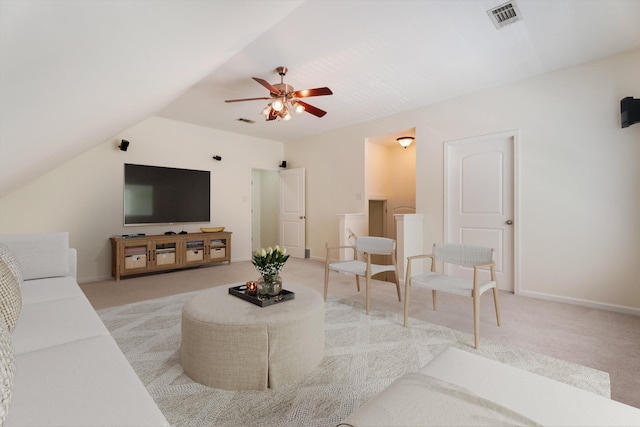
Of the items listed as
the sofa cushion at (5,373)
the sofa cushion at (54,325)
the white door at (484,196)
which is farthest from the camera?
the white door at (484,196)

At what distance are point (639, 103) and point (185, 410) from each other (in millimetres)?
4394

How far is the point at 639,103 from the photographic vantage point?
109 inches

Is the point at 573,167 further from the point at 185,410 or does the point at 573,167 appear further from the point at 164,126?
the point at 164,126

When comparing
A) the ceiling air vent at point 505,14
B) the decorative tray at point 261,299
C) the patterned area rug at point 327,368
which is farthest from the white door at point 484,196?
the decorative tray at point 261,299

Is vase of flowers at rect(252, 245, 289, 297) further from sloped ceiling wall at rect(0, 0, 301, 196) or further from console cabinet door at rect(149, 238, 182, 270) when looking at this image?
console cabinet door at rect(149, 238, 182, 270)

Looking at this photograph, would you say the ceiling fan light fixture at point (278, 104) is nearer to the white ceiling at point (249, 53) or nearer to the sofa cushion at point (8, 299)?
the white ceiling at point (249, 53)

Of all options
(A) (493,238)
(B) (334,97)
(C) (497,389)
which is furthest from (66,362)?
(A) (493,238)

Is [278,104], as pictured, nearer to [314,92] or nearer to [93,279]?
[314,92]

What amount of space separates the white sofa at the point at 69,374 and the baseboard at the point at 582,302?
13.3ft

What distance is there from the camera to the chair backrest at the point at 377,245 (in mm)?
3242

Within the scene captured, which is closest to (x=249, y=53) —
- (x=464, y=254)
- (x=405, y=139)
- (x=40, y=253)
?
(x=40, y=253)

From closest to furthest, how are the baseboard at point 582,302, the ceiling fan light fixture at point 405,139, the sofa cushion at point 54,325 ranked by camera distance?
the sofa cushion at point 54,325 → the baseboard at point 582,302 → the ceiling fan light fixture at point 405,139

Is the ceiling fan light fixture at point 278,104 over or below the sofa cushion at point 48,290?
over

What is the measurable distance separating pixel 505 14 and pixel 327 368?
307cm
